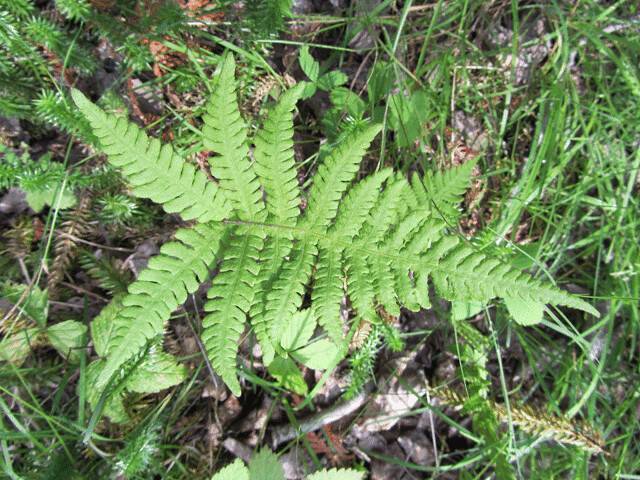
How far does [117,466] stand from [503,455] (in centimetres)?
226

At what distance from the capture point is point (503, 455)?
310 centimetres

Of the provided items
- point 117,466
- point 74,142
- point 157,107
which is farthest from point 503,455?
point 74,142

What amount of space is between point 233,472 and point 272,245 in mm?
1187

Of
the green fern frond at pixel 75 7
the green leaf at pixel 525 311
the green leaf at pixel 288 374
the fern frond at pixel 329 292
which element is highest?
the green fern frond at pixel 75 7

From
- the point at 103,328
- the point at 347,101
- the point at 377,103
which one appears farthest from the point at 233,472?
the point at 377,103

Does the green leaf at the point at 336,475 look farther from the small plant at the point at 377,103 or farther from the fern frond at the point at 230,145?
the small plant at the point at 377,103

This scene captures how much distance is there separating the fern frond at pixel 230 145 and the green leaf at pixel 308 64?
0.98 m

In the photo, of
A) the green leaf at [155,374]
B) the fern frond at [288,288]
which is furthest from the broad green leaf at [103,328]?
the fern frond at [288,288]

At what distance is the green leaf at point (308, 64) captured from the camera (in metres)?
2.88

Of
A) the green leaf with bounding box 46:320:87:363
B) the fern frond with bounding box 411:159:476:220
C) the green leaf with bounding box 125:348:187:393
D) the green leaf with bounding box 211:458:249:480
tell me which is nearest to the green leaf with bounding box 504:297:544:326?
the fern frond with bounding box 411:159:476:220

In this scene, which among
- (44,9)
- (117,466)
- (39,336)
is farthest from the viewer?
(44,9)

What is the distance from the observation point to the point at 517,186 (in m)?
3.31

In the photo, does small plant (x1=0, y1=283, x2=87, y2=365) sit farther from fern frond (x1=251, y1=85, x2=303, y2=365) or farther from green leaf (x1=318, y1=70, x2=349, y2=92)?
green leaf (x1=318, y1=70, x2=349, y2=92)

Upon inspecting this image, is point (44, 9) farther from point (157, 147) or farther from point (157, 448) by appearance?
point (157, 448)
